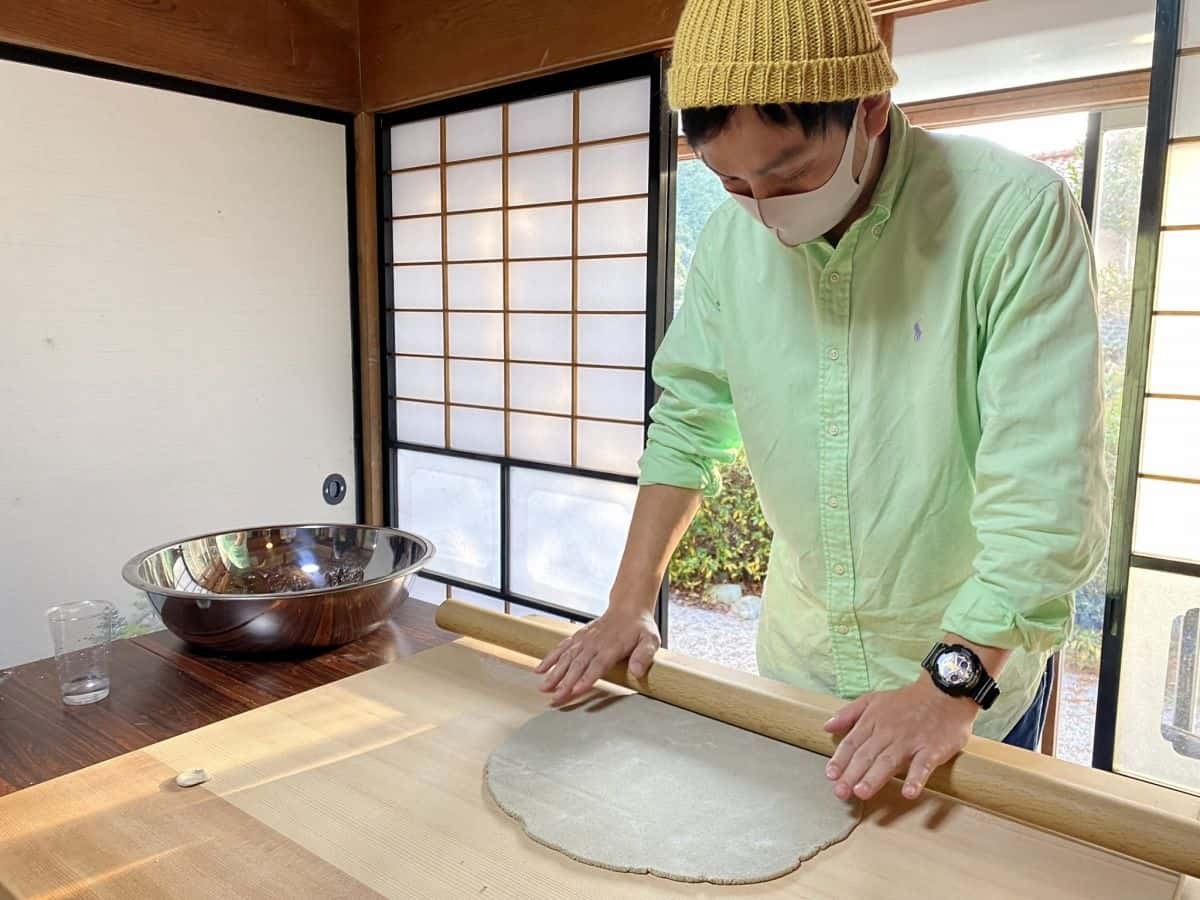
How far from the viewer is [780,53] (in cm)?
88

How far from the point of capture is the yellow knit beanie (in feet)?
2.90

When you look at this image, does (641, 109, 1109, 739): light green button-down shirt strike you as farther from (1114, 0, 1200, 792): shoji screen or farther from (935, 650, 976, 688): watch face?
(1114, 0, 1200, 792): shoji screen

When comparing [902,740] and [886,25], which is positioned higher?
[886,25]

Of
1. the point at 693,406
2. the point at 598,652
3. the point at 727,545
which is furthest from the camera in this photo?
the point at 727,545

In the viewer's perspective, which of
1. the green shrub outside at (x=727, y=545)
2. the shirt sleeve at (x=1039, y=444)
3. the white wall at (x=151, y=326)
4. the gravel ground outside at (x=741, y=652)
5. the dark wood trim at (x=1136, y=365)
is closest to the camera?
the shirt sleeve at (x=1039, y=444)

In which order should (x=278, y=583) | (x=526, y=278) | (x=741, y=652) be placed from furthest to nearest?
(x=741, y=652) < (x=526, y=278) < (x=278, y=583)

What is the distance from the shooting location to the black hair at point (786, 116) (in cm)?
92

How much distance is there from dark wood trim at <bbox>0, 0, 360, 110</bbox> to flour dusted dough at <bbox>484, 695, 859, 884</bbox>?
8.70 feet

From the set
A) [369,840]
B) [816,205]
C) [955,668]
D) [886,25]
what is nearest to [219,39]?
[886,25]

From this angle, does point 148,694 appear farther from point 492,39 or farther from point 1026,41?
point 1026,41

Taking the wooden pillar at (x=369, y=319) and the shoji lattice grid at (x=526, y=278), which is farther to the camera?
the wooden pillar at (x=369, y=319)

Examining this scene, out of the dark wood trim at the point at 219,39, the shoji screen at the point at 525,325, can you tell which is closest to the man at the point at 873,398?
the shoji screen at the point at 525,325

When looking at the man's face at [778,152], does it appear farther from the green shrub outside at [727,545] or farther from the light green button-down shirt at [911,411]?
the green shrub outside at [727,545]

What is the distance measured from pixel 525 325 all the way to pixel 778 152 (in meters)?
2.29
